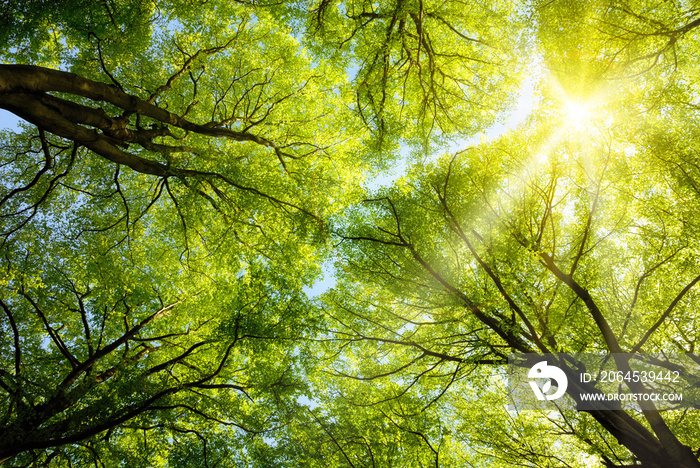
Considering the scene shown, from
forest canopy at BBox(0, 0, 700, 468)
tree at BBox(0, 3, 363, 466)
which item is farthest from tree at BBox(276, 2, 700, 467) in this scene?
tree at BBox(0, 3, 363, 466)

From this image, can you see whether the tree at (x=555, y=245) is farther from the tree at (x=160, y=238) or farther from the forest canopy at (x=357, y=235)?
the tree at (x=160, y=238)

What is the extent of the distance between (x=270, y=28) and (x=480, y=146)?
23.7 feet

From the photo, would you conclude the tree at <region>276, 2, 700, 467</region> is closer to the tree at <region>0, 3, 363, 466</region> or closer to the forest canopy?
the forest canopy

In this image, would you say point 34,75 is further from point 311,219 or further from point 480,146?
point 480,146

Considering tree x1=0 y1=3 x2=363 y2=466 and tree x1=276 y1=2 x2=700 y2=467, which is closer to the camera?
tree x1=276 y1=2 x2=700 y2=467

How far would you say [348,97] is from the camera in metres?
9.09

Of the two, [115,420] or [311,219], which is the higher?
[311,219]

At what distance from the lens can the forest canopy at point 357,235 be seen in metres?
5.30

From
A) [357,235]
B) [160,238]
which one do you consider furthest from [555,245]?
[160,238]

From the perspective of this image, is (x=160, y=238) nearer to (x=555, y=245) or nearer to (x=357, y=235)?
(x=357, y=235)

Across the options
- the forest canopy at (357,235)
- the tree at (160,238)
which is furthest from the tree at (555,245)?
the tree at (160,238)

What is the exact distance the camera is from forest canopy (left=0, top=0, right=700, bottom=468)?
530 centimetres

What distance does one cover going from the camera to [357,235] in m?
6.73

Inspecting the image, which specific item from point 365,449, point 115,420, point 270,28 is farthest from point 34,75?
point 365,449
